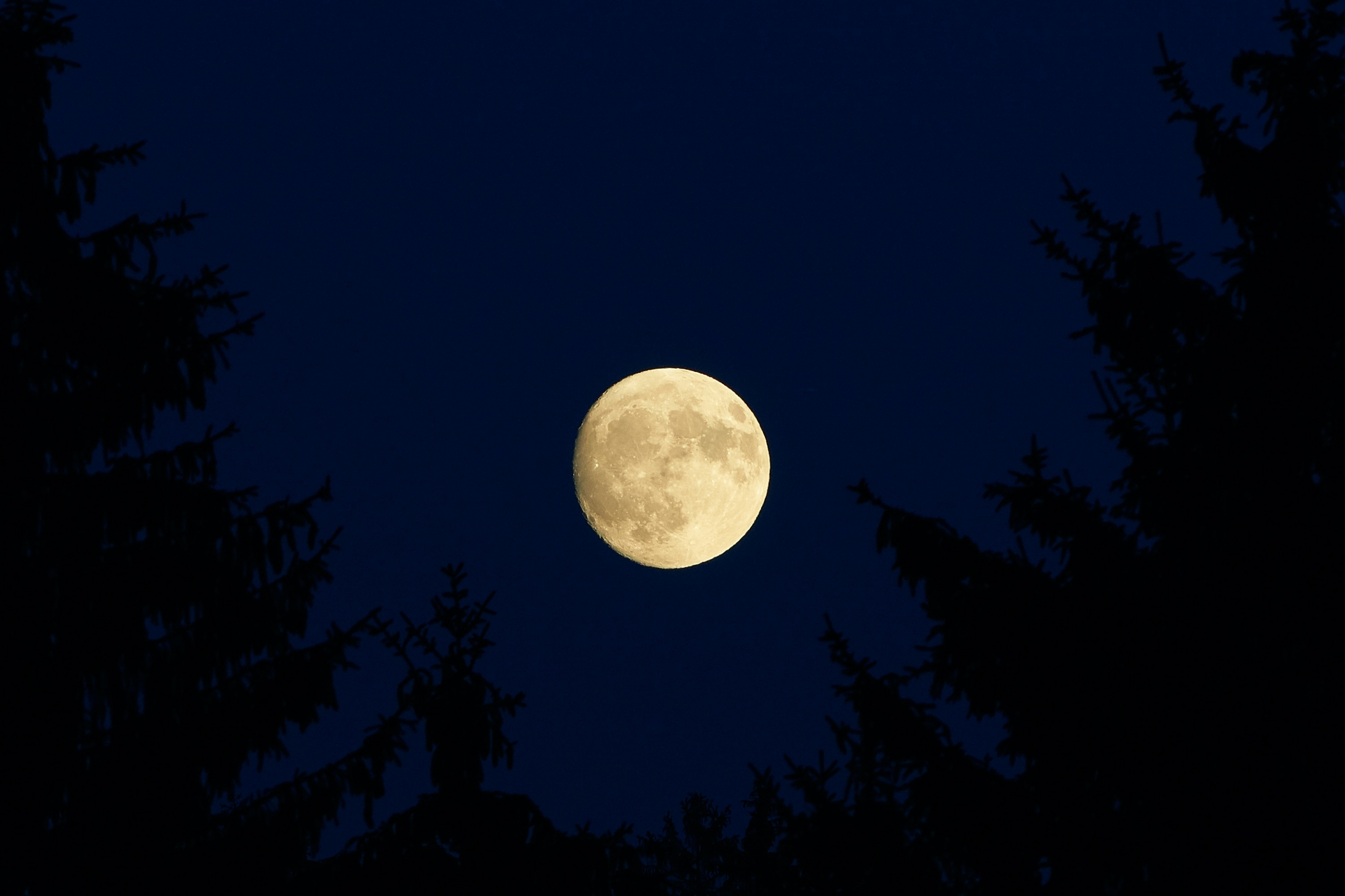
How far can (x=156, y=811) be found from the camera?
7086mm

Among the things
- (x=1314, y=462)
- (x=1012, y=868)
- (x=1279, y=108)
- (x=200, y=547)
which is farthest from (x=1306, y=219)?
(x=200, y=547)

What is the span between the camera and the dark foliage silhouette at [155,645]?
22.8 feet

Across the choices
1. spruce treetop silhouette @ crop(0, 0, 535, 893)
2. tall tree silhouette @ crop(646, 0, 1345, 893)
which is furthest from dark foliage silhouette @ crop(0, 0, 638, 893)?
tall tree silhouette @ crop(646, 0, 1345, 893)

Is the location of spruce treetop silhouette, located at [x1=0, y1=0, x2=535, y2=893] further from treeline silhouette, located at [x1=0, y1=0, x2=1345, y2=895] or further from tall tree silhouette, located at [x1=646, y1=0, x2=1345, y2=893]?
tall tree silhouette, located at [x1=646, y1=0, x2=1345, y2=893]

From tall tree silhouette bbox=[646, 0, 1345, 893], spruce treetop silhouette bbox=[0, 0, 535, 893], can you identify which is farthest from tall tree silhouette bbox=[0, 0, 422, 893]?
tall tree silhouette bbox=[646, 0, 1345, 893]

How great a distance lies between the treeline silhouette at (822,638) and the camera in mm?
6996

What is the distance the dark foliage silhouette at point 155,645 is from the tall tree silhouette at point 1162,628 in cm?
189

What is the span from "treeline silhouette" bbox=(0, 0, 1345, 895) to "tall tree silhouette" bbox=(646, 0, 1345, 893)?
2 cm

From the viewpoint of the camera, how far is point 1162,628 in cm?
754

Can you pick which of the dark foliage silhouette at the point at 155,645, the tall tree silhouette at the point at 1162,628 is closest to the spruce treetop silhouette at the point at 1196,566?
the tall tree silhouette at the point at 1162,628

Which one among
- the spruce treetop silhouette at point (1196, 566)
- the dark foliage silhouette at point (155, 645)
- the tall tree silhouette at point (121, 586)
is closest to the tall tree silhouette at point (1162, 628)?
the spruce treetop silhouette at point (1196, 566)

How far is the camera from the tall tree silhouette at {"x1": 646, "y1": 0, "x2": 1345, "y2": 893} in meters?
7.15

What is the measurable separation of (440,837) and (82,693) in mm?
2337

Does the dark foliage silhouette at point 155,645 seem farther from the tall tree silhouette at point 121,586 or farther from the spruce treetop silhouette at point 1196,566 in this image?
the spruce treetop silhouette at point 1196,566
